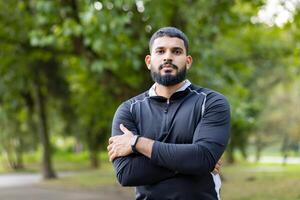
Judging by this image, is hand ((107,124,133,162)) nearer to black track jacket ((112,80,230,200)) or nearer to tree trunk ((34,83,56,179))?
black track jacket ((112,80,230,200))

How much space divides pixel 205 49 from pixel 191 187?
371 inches

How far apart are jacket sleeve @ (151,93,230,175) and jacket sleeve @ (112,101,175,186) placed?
2.4 inches

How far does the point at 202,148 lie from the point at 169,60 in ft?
1.89

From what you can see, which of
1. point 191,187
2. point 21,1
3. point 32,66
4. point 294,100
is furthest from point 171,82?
point 294,100

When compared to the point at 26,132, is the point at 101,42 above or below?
above

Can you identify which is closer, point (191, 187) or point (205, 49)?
point (191, 187)

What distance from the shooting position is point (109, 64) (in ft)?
38.2

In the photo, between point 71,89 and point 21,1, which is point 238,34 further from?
point 21,1

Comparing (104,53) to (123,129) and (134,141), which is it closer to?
(123,129)

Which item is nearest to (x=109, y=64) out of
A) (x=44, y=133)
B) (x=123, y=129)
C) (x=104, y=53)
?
(x=104, y=53)

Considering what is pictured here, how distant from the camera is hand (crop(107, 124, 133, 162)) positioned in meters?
3.24

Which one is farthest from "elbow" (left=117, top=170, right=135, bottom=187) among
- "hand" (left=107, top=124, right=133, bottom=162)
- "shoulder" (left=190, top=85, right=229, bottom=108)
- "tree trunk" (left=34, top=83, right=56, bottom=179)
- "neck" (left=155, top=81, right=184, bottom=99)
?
"tree trunk" (left=34, top=83, right=56, bottom=179)

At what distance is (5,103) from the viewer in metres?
24.2

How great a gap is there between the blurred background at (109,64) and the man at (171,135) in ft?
16.8
